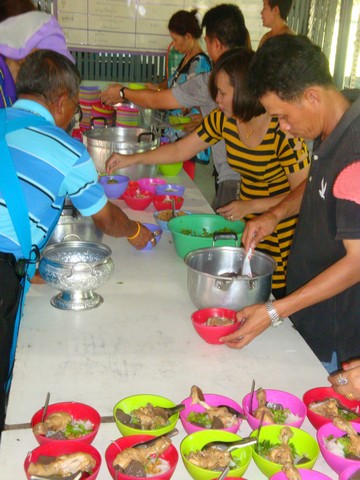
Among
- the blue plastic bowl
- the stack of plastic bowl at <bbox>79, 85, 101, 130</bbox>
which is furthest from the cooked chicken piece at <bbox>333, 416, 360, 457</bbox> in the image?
the stack of plastic bowl at <bbox>79, 85, 101, 130</bbox>

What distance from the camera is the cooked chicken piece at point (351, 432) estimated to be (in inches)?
41.4

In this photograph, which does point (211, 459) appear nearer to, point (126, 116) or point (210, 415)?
point (210, 415)

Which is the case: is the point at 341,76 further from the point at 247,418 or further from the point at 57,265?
the point at 247,418

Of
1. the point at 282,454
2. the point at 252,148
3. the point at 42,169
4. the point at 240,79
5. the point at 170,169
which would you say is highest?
the point at 240,79

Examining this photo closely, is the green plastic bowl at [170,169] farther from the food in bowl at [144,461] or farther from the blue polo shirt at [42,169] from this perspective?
the food in bowl at [144,461]

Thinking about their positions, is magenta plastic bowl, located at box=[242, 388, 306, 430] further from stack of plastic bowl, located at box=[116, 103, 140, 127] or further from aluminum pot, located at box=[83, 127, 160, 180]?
stack of plastic bowl, located at box=[116, 103, 140, 127]

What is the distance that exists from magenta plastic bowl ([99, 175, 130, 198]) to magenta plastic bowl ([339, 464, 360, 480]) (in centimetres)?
180

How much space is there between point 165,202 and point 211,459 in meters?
1.58

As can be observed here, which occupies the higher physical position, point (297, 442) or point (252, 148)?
point (252, 148)

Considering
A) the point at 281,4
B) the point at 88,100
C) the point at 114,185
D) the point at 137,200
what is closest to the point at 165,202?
the point at 137,200

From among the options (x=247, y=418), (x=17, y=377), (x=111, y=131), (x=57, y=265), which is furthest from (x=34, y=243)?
(x=111, y=131)

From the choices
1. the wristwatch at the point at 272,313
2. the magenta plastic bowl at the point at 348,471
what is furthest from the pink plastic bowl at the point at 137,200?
the magenta plastic bowl at the point at 348,471

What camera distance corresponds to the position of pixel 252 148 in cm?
Answer: 229

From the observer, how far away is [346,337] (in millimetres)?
1654
